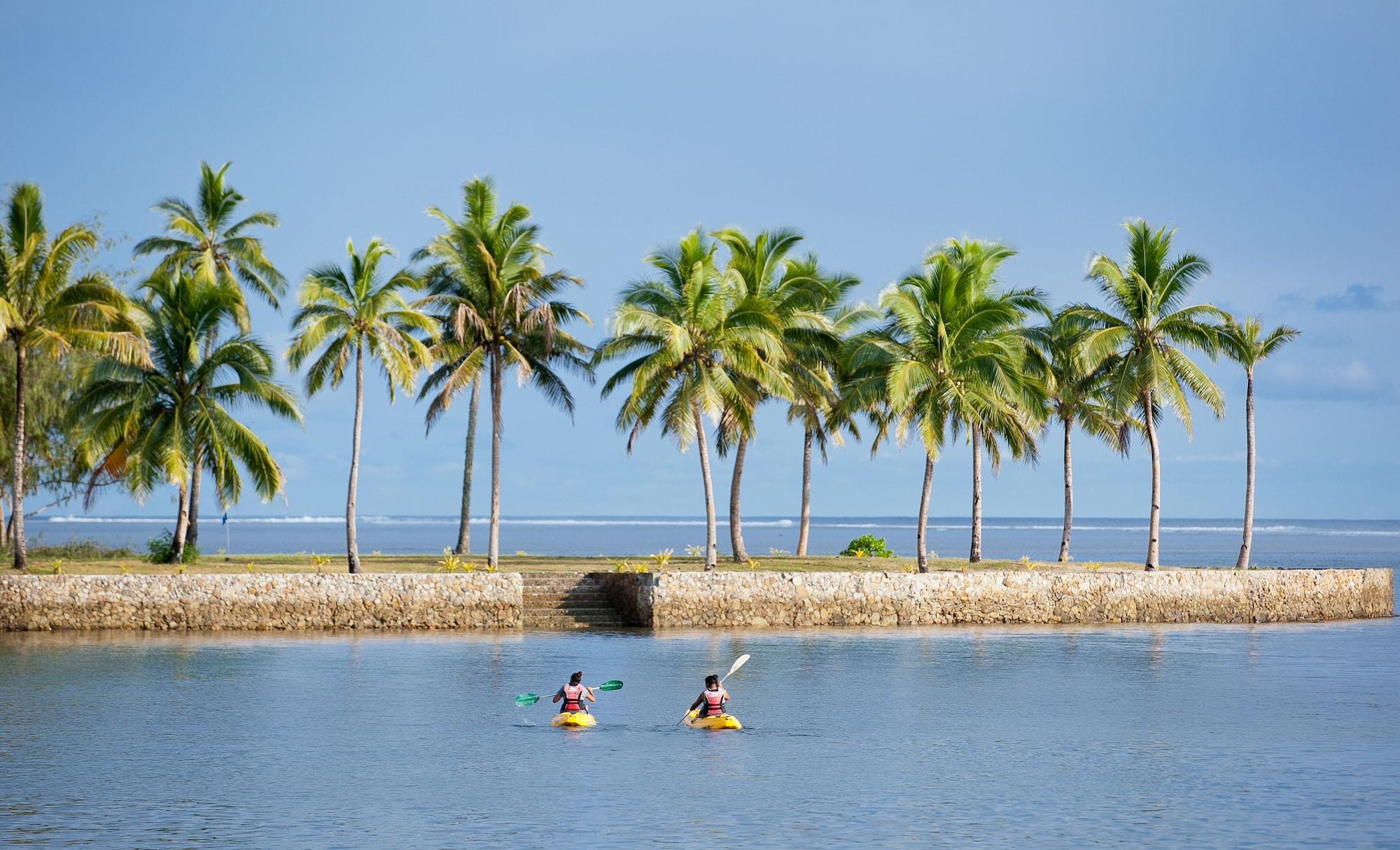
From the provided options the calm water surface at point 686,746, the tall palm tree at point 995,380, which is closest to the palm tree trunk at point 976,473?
the tall palm tree at point 995,380

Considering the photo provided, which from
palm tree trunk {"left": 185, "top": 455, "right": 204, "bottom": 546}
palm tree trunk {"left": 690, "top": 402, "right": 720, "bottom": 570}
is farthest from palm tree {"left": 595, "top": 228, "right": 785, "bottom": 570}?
palm tree trunk {"left": 185, "top": 455, "right": 204, "bottom": 546}

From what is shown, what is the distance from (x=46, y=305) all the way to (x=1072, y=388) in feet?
101

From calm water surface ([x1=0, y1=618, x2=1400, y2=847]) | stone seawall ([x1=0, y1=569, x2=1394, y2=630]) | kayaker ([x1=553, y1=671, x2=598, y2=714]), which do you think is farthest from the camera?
stone seawall ([x1=0, y1=569, x2=1394, y2=630])

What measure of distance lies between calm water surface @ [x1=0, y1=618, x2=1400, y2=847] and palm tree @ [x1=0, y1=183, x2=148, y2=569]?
19.4 feet

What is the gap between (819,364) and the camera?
43.4m

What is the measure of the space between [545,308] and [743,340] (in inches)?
216

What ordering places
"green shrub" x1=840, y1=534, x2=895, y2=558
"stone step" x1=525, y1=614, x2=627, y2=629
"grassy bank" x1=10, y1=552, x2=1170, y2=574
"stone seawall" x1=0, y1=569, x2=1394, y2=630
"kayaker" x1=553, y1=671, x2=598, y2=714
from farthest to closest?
1. "green shrub" x1=840, y1=534, x2=895, y2=558
2. "stone step" x1=525, y1=614, x2=627, y2=629
3. "grassy bank" x1=10, y1=552, x2=1170, y2=574
4. "stone seawall" x1=0, y1=569, x2=1394, y2=630
5. "kayaker" x1=553, y1=671, x2=598, y2=714

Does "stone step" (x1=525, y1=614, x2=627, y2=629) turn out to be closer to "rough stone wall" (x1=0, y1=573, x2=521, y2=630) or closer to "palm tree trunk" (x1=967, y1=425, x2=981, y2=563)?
"rough stone wall" (x1=0, y1=573, x2=521, y2=630)

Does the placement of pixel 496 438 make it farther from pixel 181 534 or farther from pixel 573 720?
pixel 573 720

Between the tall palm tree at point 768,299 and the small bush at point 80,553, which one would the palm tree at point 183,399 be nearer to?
the small bush at point 80,553

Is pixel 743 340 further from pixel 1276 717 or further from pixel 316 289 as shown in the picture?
pixel 1276 717

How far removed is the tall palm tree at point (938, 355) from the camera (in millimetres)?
38094

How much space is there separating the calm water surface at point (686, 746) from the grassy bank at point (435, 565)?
366 centimetres

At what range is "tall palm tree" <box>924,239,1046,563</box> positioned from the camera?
37906 millimetres
